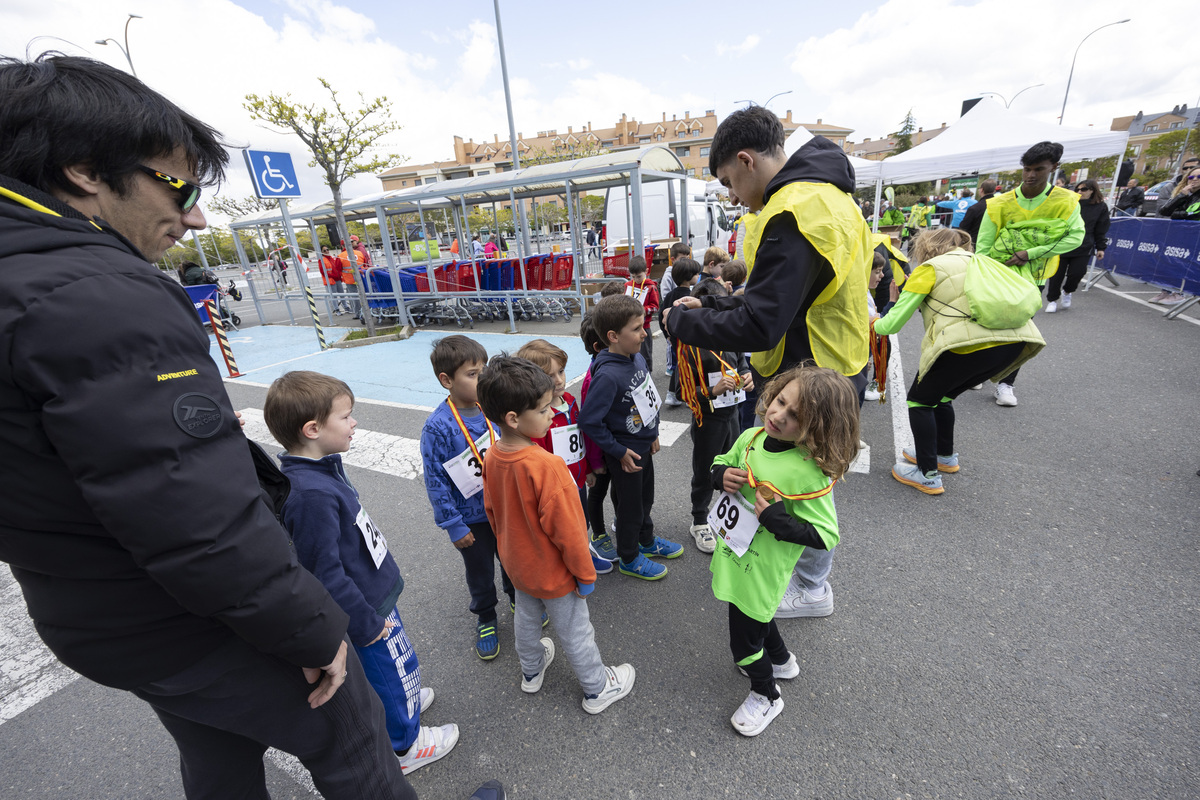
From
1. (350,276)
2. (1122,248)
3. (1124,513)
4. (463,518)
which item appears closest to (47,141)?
(463,518)

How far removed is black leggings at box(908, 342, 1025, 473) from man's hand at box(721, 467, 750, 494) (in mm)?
2219

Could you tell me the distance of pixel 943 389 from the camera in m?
3.36

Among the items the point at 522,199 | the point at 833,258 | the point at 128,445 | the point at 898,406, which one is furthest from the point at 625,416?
the point at 522,199

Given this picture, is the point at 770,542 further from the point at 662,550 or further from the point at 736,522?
the point at 662,550

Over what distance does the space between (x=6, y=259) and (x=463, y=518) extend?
186 cm

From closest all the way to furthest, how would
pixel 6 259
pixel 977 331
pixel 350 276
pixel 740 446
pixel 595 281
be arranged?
pixel 6 259
pixel 740 446
pixel 977 331
pixel 595 281
pixel 350 276

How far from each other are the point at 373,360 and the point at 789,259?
26.4ft

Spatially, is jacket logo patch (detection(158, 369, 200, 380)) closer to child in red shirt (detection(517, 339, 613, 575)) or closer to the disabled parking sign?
child in red shirt (detection(517, 339, 613, 575))

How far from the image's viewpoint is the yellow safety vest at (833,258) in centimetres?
188

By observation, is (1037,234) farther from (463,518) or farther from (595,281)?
(595,281)

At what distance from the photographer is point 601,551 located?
3186mm

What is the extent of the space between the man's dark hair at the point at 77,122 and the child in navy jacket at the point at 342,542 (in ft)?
2.49

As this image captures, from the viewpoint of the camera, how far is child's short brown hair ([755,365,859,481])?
1732 millimetres

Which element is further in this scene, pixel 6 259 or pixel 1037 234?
pixel 1037 234
